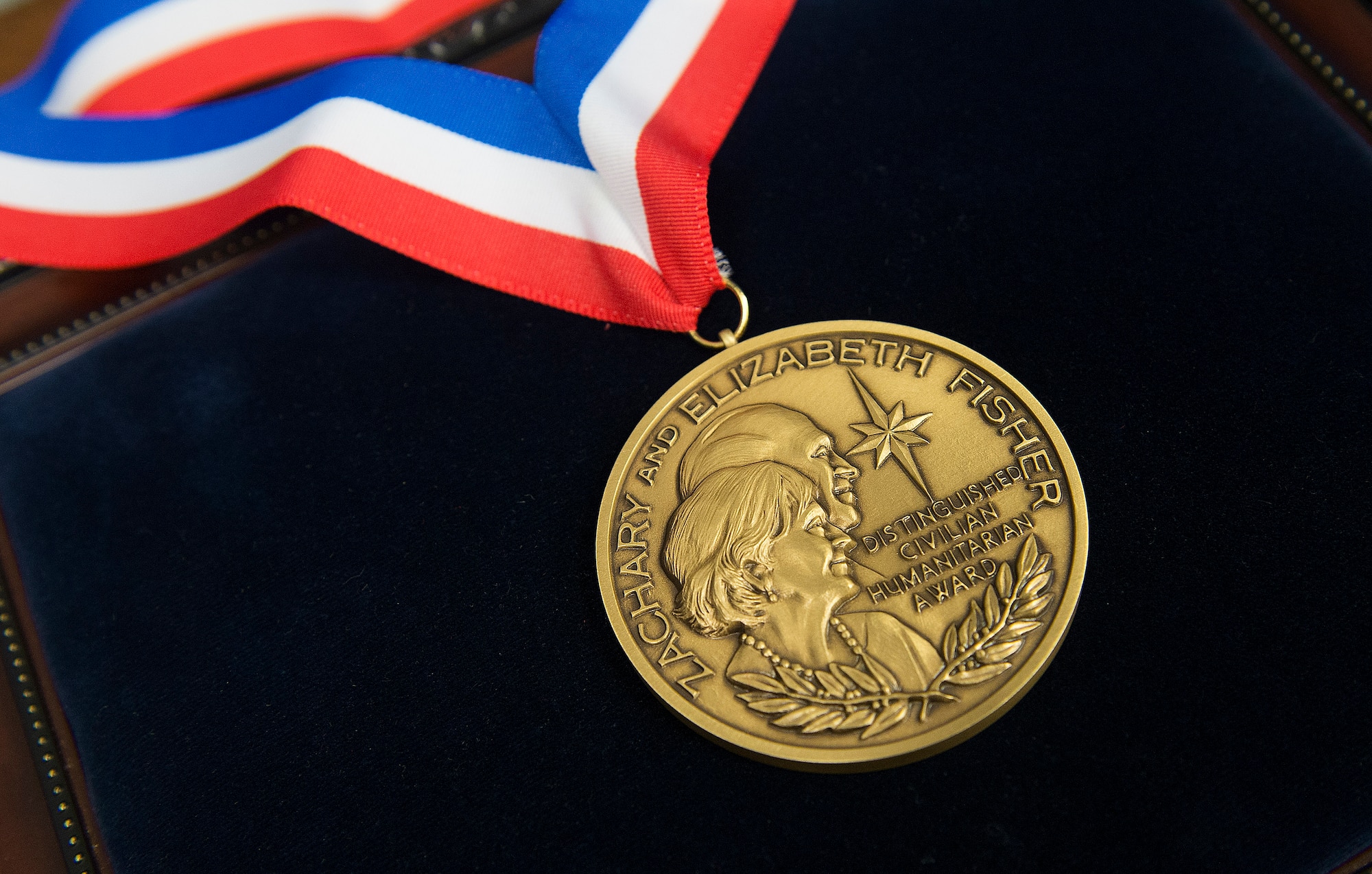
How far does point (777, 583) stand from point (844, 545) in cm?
12

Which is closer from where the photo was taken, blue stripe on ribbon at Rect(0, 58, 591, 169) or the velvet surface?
the velvet surface

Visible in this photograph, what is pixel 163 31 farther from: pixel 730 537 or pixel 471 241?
pixel 730 537

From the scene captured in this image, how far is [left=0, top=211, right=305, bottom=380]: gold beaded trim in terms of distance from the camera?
1889 millimetres

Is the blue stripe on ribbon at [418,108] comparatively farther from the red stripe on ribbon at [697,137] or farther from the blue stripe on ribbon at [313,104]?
the red stripe on ribbon at [697,137]

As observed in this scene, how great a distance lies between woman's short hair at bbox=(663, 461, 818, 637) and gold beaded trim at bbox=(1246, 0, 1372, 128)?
1277mm

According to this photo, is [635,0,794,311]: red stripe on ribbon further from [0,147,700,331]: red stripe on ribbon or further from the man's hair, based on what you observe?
the man's hair

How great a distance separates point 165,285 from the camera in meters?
→ 1.92

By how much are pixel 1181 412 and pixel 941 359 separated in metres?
0.39

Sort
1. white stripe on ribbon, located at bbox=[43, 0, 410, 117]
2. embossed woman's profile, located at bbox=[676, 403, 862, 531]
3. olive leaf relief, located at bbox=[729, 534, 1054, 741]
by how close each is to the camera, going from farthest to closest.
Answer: white stripe on ribbon, located at bbox=[43, 0, 410, 117] → embossed woman's profile, located at bbox=[676, 403, 862, 531] → olive leaf relief, located at bbox=[729, 534, 1054, 741]

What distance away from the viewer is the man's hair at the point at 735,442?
4.82 feet

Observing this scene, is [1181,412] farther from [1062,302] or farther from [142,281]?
[142,281]

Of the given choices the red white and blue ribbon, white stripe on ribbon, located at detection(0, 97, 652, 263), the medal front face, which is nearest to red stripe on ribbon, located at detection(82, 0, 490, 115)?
the red white and blue ribbon

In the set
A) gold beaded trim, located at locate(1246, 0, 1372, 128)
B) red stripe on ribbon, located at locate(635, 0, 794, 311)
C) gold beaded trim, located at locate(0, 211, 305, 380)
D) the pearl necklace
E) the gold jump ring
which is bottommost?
gold beaded trim, located at locate(0, 211, 305, 380)

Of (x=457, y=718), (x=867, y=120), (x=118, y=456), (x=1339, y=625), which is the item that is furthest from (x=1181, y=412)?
(x=118, y=456)
